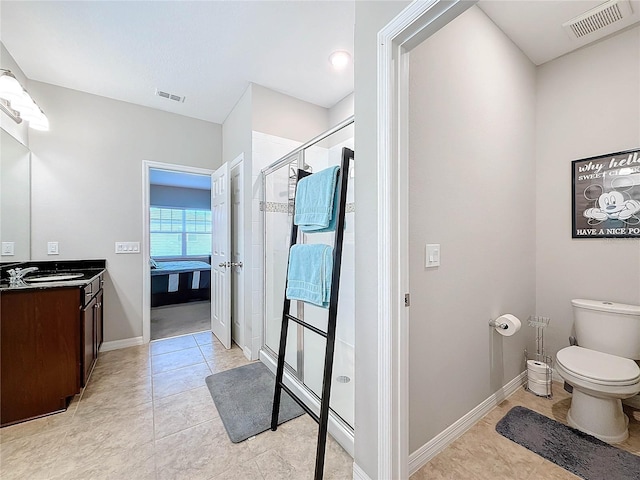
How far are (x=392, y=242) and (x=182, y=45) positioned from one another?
2368 mm

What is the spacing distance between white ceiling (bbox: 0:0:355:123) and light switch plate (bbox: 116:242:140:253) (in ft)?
5.24

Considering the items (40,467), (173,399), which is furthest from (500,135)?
(40,467)

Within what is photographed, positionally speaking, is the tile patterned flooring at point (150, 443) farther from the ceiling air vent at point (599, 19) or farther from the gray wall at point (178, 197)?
the gray wall at point (178, 197)

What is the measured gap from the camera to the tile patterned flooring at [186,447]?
137 cm

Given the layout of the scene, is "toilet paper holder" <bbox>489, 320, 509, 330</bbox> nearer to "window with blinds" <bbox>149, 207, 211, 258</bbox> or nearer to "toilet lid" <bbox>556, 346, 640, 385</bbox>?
"toilet lid" <bbox>556, 346, 640, 385</bbox>

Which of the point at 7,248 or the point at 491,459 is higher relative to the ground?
the point at 7,248

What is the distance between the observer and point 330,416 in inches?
66.0

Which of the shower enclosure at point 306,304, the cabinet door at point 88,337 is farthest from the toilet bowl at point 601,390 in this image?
the cabinet door at point 88,337

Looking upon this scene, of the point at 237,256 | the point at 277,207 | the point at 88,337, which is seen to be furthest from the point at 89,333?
the point at 277,207

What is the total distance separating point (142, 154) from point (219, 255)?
1.45m

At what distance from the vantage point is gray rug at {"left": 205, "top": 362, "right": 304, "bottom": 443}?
5.58 ft

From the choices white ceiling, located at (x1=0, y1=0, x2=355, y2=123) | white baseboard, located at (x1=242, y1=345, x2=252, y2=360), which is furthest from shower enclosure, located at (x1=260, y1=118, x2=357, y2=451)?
white ceiling, located at (x1=0, y1=0, x2=355, y2=123)

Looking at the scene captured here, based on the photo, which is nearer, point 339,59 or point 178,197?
point 339,59

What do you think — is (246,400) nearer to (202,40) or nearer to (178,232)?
(202,40)
